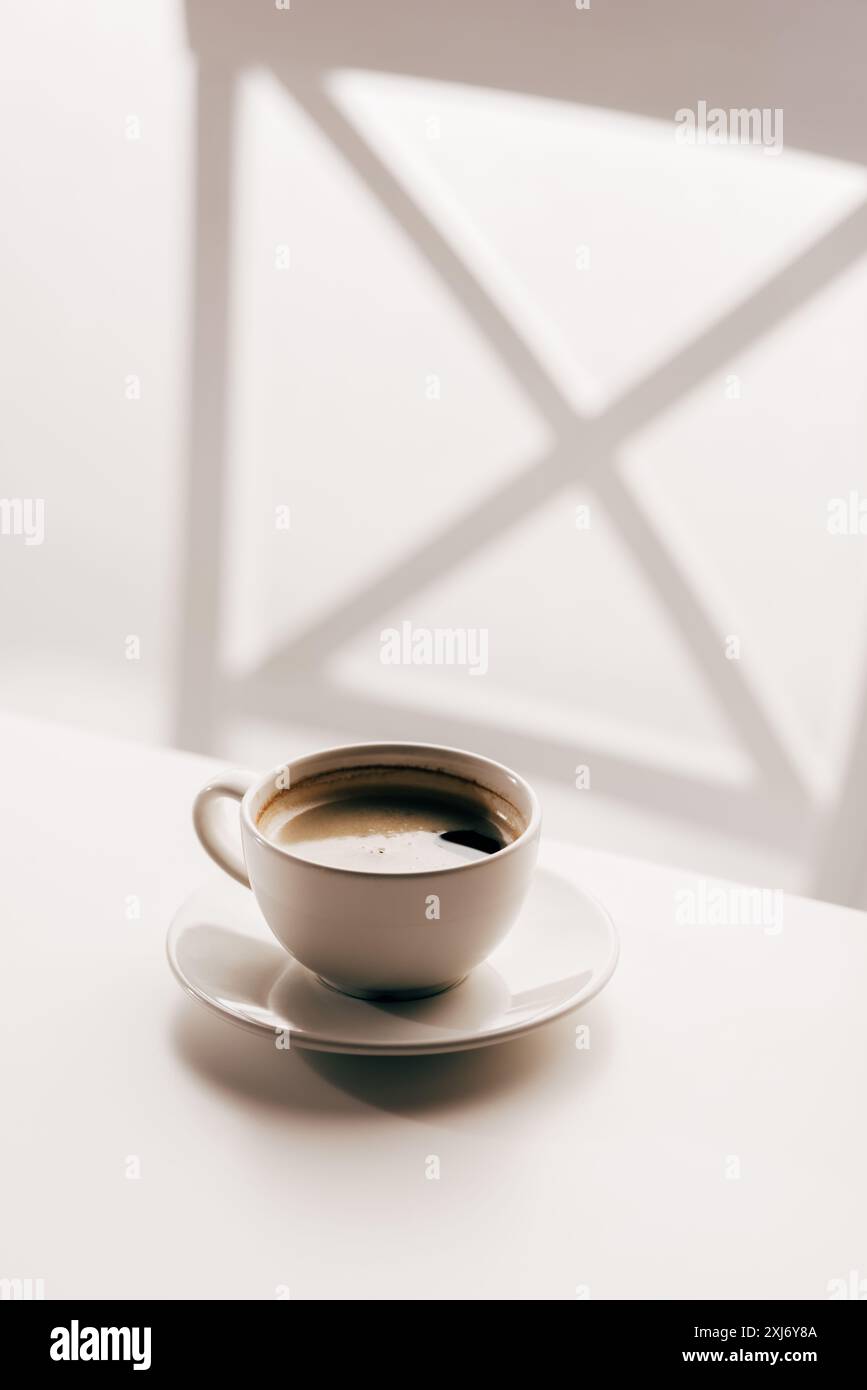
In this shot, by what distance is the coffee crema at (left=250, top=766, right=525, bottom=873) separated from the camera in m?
0.60

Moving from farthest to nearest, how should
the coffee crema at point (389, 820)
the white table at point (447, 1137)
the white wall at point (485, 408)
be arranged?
the white wall at point (485, 408), the coffee crema at point (389, 820), the white table at point (447, 1137)

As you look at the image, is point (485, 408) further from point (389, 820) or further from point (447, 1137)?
point (447, 1137)

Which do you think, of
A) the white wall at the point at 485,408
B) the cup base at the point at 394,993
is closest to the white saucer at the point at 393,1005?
the cup base at the point at 394,993

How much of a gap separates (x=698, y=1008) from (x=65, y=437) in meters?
1.97

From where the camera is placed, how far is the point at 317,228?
2.04m

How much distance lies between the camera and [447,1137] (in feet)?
1.76

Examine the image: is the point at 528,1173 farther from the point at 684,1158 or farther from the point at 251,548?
the point at 251,548

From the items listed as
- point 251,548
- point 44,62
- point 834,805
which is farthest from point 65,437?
point 834,805

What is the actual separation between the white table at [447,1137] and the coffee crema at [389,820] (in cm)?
9

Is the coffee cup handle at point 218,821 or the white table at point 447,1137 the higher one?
the coffee cup handle at point 218,821

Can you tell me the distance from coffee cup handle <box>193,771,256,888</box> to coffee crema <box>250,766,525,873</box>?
0.06 feet

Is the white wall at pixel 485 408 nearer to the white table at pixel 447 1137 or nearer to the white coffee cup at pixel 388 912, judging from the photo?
the white table at pixel 447 1137

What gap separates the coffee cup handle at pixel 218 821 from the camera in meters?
0.62

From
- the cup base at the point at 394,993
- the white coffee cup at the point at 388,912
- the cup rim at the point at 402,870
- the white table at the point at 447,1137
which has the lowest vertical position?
the white table at the point at 447,1137
